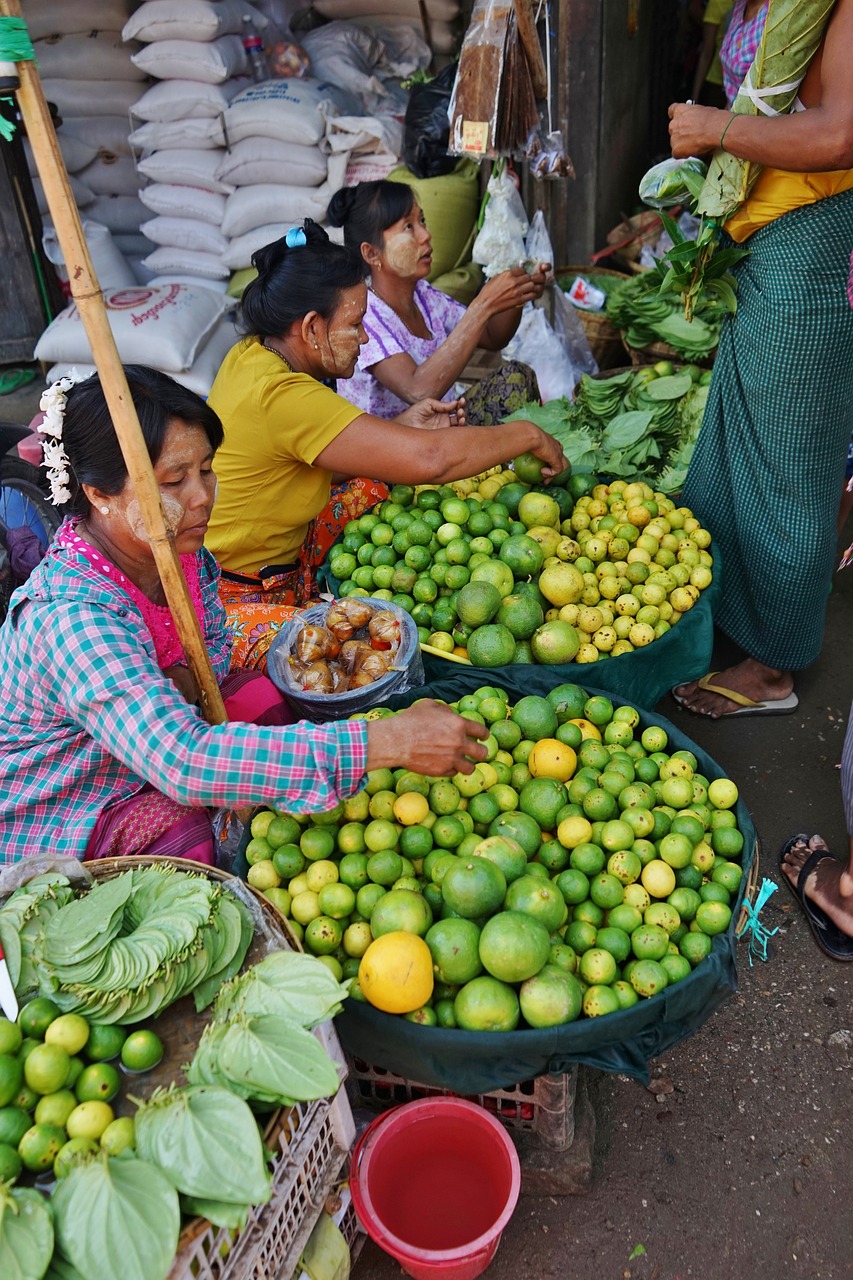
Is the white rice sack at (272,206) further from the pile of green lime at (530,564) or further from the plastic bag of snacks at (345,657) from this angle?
the plastic bag of snacks at (345,657)

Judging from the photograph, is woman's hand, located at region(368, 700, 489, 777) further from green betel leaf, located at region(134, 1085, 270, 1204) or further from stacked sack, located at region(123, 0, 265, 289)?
stacked sack, located at region(123, 0, 265, 289)

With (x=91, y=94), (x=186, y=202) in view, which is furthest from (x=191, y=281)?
(x=91, y=94)

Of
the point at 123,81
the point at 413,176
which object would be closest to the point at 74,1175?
the point at 413,176

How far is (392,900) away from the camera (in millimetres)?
1824

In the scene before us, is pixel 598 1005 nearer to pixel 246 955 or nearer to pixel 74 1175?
pixel 246 955

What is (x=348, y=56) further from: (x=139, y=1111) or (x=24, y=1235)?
(x=24, y=1235)

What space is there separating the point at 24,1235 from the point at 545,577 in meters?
2.04

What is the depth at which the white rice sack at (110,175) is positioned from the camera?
20.0ft

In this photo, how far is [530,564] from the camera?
2.81m

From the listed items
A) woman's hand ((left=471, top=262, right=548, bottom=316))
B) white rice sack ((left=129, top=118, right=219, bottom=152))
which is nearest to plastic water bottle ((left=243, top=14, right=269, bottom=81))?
white rice sack ((left=129, top=118, right=219, bottom=152))

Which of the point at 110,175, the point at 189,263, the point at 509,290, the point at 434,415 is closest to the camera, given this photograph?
the point at 434,415

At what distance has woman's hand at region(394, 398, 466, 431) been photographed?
3234 mm

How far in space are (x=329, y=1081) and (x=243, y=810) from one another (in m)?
0.84

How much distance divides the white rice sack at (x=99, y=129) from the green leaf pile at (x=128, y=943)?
Answer: 571cm
